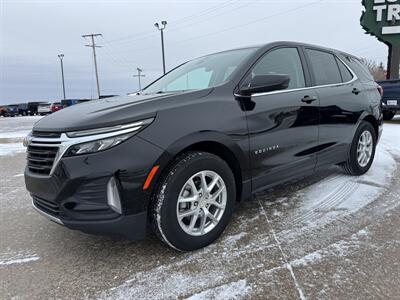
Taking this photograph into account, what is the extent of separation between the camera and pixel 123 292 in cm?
218

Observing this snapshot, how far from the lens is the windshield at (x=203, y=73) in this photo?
3111mm

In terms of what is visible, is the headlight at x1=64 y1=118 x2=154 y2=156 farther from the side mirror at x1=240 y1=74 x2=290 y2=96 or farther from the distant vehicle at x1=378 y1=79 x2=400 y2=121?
the distant vehicle at x1=378 y1=79 x2=400 y2=121

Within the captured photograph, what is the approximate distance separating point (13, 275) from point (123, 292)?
35.5 inches

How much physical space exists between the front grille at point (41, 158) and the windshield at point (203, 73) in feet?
4.39

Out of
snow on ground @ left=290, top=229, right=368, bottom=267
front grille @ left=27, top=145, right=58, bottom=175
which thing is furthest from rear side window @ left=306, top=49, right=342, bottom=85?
front grille @ left=27, top=145, right=58, bottom=175

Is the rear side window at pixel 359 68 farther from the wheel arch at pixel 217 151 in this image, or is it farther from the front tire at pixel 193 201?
the front tire at pixel 193 201

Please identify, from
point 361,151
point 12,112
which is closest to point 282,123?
point 361,151

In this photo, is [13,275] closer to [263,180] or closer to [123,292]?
[123,292]

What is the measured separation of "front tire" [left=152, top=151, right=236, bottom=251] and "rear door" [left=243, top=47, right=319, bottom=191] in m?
0.40

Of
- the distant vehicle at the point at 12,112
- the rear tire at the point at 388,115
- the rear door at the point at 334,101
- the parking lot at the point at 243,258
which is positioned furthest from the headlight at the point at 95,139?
the distant vehicle at the point at 12,112

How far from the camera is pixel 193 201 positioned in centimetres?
260

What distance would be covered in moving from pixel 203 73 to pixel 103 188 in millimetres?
1731

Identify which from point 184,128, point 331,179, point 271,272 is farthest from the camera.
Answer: point 331,179

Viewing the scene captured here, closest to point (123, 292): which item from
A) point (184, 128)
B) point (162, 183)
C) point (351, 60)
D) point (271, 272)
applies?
point (162, 183)
